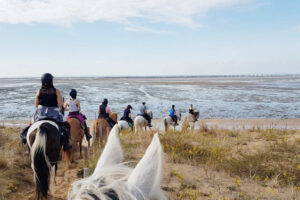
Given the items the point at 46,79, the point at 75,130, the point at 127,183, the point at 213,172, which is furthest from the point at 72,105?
the point at 127,183

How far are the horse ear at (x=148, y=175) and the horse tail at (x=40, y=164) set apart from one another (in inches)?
143

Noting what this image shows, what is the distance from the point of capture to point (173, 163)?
6082mm

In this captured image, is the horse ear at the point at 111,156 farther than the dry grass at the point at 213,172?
No

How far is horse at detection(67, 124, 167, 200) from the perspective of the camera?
1023 millimetres

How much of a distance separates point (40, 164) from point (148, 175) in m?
3.79

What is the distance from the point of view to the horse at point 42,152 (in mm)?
4156

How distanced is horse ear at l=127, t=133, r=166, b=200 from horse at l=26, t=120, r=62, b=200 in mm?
3642

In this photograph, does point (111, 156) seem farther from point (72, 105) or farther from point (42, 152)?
point (72, 105)

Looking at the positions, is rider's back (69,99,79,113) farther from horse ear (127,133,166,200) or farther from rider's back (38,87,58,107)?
horse ear (127,133,166,200)

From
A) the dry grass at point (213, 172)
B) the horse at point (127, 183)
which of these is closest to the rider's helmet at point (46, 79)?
the dry grass at point (213, 172)

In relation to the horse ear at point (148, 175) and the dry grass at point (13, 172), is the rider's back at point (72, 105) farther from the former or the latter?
the horse ear at point (148, 175)

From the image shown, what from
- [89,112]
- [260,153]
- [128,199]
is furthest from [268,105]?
[128,199]

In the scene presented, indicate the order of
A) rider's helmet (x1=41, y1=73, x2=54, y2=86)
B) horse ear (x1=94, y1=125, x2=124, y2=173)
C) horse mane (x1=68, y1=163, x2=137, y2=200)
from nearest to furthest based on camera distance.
A: horse mane (x1=68, y1=163, x2=137, y2=200), horse ear (x1=94, y1=125, x2=124, y2=173), rider's helmet (x1=41, y1=73, x2=54, y2=86)

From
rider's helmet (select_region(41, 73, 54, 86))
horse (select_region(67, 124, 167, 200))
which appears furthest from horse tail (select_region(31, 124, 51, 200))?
horse (select_region(67, 124, 167, 200))
